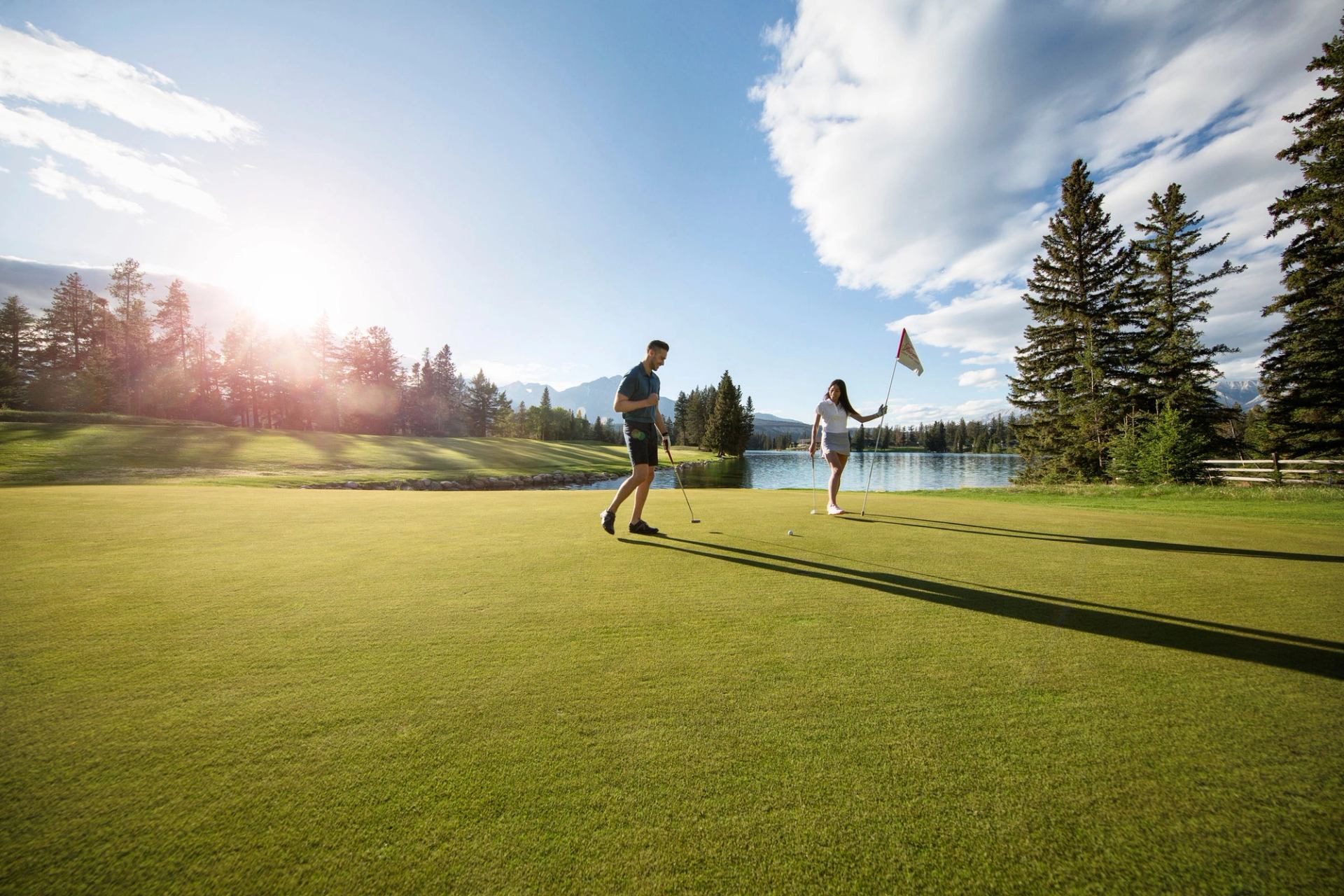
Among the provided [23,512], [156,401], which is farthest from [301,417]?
[23,512]

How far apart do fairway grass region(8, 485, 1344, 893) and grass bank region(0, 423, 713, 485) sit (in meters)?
18.6

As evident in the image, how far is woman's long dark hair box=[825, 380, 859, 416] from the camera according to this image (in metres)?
8.13

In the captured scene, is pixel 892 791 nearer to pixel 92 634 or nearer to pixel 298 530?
pixel 92 634

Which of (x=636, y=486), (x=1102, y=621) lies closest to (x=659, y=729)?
(x=1102, y=621)

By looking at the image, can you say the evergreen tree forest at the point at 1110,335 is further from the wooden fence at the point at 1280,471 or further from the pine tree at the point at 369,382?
the pine tree at the point at 369,382

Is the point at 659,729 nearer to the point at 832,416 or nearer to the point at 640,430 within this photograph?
the point at 640,430

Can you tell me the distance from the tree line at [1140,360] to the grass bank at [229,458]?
27549 mm

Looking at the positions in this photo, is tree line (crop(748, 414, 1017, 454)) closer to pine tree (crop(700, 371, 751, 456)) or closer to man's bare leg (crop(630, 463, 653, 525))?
pine tree (crop(700, 371, 751, 456))

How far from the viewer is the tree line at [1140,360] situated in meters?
16.1

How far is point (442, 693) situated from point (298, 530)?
4.68 metres

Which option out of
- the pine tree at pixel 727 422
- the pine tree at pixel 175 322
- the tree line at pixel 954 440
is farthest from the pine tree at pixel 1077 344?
the tree line at pixel 954 440

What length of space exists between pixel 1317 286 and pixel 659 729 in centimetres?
2730

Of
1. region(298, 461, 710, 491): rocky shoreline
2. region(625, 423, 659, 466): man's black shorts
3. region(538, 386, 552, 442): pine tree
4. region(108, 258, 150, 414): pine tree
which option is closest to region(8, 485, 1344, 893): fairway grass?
region(625, 423, 659, 466): man's black shorts

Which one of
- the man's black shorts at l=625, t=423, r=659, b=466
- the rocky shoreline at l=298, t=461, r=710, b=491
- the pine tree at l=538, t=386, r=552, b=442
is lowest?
the rocky shoreline at l=298, t=461, r=710, b=491
